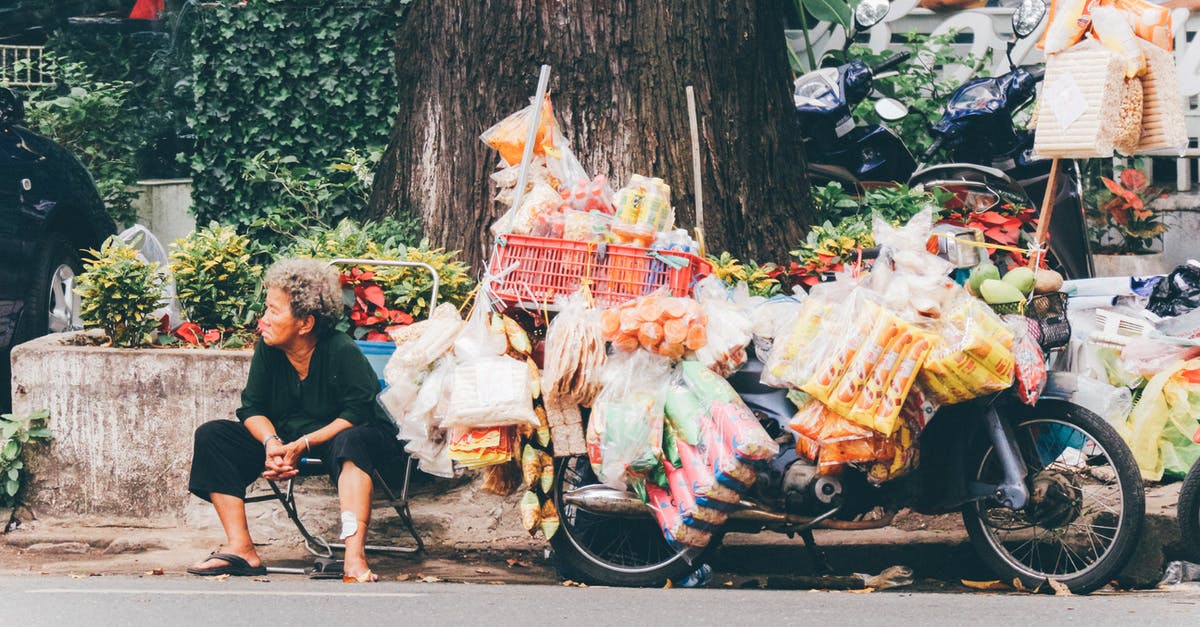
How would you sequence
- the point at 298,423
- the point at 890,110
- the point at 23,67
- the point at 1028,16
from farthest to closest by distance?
1. the point at 23,67
2. the point at 890,110
3. the point at 1028,16
4. the point at 298,423

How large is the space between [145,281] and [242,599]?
2.08 metres

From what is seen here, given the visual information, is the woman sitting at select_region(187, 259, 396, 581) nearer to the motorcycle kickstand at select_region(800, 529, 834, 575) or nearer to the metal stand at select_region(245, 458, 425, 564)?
the metal stand at select_region(245, 458, 425, 564)

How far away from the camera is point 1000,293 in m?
4.82

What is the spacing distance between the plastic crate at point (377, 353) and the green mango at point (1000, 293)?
2488 mm

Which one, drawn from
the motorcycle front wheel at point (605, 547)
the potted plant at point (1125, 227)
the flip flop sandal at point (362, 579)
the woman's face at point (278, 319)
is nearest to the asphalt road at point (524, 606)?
the flip flop sandal at point (362, 579)

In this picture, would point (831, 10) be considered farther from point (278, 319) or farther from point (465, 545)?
point (278, 319)

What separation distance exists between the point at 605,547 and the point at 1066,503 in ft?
5.66

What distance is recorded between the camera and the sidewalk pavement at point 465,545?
17.7 ft

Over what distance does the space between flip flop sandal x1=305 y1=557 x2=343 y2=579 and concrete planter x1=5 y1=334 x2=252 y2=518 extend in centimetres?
95

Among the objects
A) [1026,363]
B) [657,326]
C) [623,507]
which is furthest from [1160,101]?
[623,507]

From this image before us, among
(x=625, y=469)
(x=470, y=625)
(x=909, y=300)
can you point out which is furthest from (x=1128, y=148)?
(x=470, y=625)

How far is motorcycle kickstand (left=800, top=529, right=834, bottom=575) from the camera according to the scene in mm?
5035

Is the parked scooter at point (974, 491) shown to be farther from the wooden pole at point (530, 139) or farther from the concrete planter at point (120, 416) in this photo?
the concrete planter at point (120, 416)

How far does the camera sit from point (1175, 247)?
978cm
